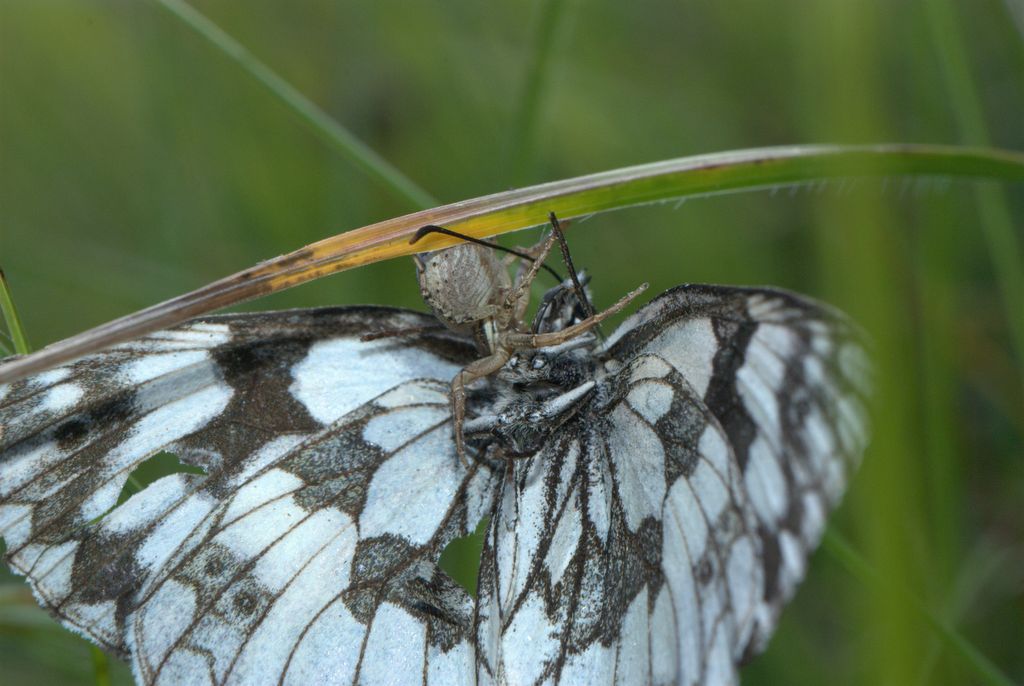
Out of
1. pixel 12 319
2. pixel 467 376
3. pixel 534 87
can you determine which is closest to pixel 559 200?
pixel 467 376

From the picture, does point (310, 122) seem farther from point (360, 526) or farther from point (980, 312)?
point (980, 312)

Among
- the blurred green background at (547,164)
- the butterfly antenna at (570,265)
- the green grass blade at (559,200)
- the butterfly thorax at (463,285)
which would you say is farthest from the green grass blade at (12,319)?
the butterfly antenna at (570,265)

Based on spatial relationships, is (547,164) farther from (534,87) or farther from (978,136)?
(978,136)

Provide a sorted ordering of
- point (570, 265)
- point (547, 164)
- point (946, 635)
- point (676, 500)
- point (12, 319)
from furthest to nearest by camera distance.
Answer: point (547, 164) < point (676, 500) < point (946, 635) < point (570, 265) < point (12, 319)

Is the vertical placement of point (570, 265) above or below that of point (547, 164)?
below

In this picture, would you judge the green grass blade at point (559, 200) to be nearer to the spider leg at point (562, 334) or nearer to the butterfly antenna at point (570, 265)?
the butterfly antenna at point (570, 265)

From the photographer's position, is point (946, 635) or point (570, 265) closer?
point (570, 265)

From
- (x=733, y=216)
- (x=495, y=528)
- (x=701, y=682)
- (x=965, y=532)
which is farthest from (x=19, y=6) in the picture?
(x=965, y=532)
